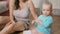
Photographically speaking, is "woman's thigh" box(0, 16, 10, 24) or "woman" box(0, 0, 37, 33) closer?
"woman" box(0, 0, 37, 33)

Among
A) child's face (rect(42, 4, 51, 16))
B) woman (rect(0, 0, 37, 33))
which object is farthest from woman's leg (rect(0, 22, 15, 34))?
child's face (rect(42, 4, 51, 16))

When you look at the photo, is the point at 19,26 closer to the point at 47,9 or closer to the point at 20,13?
the point at 20,13

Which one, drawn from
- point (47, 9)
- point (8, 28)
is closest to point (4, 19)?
point (8, 28)

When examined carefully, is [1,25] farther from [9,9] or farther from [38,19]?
[38,19]

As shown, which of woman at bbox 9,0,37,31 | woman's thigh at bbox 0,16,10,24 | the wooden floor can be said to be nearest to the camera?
woman at bbox 9,0,37,31

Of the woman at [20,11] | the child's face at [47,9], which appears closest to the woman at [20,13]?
the woman at [20,11]

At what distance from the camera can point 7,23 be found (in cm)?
134

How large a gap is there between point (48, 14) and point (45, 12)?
25 millimetres

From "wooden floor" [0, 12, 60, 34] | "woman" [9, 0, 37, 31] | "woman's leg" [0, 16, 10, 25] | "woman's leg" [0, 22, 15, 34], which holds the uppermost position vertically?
"woman" [9, 0, 37, 31]

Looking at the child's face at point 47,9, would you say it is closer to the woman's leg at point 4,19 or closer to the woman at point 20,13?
the woman at point 20,13

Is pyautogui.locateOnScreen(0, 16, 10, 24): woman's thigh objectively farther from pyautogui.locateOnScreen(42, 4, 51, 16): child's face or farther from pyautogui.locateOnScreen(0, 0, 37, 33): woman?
pyautogui.locateOnScreen(42, 4, 51, 16): child's face

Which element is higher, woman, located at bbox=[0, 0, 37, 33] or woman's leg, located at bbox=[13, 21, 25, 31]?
woman, located at bbox=[0, 0, 37, 33]

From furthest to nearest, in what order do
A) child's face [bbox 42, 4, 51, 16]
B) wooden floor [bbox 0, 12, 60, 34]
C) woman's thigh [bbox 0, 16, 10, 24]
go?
wooden floor [bbox 0, 12, 60, 34]
woman's thigh [bbox 0, 16, 10, 24]
child's face [bbox 42, 4, 51, 16]

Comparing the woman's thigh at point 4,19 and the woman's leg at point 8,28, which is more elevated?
the woman's thigh at point 4,19
